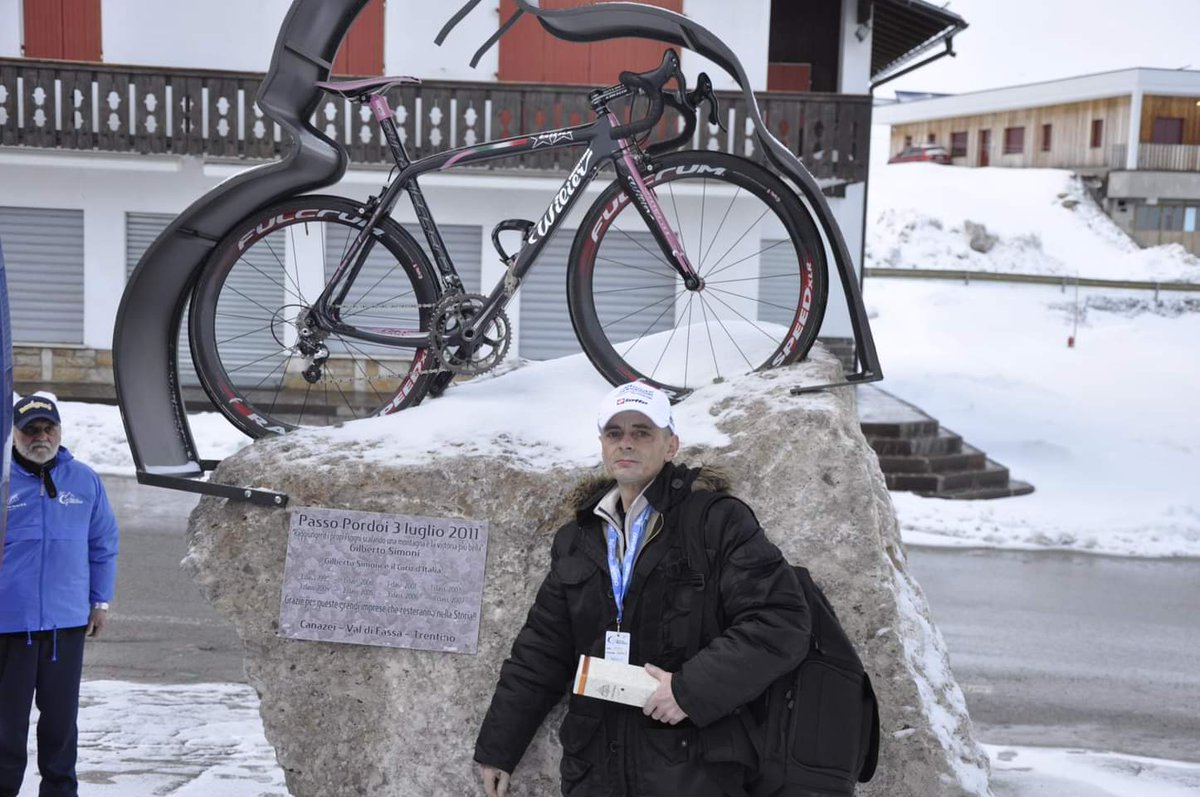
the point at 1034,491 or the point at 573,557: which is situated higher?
the point at 573,557

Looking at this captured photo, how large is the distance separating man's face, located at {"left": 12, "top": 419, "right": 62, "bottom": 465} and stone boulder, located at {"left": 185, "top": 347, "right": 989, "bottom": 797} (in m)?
0.77

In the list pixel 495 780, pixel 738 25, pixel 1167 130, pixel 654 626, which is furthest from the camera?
pixel 1167 130

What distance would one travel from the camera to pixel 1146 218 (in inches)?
1612

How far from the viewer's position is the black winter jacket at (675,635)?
3010 millimetres

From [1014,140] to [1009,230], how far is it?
1052 cm

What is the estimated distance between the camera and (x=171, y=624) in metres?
8.47

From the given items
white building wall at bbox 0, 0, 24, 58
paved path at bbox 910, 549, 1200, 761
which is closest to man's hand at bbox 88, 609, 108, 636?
paved path at bbox 910, 549, 1200, 761

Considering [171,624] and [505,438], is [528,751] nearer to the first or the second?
[505,438]

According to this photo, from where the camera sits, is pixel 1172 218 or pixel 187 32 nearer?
pixel 187 32

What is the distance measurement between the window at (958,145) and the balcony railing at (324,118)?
36.0 m

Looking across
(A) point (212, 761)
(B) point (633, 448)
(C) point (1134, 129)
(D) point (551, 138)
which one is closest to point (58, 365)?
(A) point (212, 761)

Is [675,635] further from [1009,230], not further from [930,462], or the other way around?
[1009,230]

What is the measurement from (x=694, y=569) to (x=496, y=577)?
1279 mm

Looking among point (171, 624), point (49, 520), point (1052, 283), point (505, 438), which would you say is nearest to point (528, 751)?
point (505, 438)
